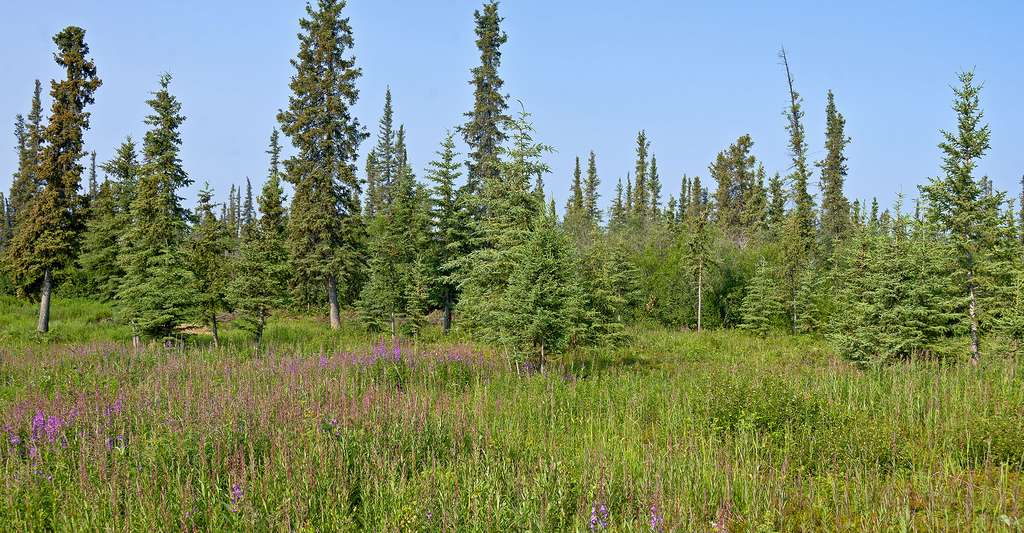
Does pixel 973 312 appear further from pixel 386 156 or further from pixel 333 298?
pixel 386 156

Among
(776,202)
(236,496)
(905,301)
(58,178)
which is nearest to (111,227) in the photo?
(58,178)

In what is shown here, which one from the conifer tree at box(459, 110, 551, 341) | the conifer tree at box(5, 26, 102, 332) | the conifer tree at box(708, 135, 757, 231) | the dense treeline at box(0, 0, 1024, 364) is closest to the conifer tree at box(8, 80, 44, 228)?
the dense treeline at box(0, 0, 1024, 364)

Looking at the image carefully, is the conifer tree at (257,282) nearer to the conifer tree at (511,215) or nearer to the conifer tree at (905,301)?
the conifer tree at (511,215)

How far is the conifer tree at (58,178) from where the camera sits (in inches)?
1006

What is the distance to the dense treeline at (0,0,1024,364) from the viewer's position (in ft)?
46.2

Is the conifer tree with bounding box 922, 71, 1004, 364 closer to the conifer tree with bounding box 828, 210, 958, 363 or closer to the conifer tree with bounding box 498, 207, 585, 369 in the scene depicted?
the conifer tree with bounding box 828, 210, 958, 363

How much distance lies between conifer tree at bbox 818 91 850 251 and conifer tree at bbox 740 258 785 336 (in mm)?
22517

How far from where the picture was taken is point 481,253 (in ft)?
47.5

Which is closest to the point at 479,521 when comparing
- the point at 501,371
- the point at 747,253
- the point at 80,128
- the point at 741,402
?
the point at 741,402

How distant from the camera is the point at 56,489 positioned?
472 cm

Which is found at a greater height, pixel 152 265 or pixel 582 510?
pixel 152 265

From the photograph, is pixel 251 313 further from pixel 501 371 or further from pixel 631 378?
pixel 631 378

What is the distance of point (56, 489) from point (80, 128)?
94.1ft

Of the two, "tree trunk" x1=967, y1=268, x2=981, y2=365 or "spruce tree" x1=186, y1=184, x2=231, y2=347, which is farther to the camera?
"spruce tree" x1=186, y1=184, x2=231, y2=347
